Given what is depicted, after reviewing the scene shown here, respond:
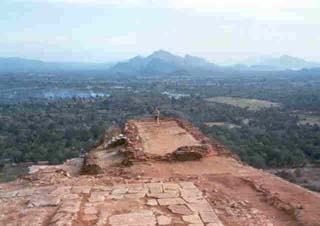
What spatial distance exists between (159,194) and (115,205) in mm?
1037

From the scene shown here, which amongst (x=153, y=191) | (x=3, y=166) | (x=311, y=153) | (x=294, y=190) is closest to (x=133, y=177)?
(x=153, y=191)

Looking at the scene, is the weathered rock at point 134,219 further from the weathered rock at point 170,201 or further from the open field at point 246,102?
the open field at point 246,102

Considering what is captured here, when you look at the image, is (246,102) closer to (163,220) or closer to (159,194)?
(159,194)

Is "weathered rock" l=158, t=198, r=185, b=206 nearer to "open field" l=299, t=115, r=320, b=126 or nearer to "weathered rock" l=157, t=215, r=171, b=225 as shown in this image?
"weathered rock" l=157, t=215, r=171, b=225

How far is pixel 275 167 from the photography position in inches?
1431

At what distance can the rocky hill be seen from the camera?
26.2ft

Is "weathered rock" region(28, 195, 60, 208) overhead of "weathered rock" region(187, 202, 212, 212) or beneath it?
beneath

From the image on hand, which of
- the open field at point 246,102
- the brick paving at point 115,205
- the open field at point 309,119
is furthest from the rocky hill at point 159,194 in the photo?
the open field at point 246,102

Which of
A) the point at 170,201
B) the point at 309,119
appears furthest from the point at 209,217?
the point at 309,119

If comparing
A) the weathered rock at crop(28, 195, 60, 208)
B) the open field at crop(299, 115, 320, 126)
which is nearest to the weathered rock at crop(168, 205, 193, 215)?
the weathered rock at crop(28, 195, 60, 208)

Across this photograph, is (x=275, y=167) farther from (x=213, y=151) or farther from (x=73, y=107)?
(x=73, y=107)

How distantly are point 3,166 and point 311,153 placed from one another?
25.4 metres

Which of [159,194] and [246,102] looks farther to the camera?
[246,102]

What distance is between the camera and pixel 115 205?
8.49 meters
